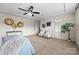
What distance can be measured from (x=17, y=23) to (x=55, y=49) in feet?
2.06

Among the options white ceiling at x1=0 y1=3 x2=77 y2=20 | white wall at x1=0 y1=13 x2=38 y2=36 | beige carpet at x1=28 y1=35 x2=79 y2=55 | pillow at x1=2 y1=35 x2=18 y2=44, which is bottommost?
beige carpet at x1=28 y1=35 x2=79 y2=55

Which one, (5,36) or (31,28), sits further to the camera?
(31,28)

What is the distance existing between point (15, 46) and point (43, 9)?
0.62 m

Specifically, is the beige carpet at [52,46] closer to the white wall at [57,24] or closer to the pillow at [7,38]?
the white wall at [57,24]

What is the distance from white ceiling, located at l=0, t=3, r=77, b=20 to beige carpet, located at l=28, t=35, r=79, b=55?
0.32 meters

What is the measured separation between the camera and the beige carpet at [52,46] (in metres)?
1.23

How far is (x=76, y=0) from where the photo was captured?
4.00 feet

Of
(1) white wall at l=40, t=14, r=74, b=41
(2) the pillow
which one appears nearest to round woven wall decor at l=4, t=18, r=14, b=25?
(2) the pillow

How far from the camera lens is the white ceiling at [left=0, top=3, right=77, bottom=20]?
3.94 ft

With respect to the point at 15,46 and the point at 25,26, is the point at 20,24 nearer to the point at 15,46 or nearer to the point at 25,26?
the point at 25,26

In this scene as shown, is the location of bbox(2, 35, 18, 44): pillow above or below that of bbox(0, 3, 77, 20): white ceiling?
below

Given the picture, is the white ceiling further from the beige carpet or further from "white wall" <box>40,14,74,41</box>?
the beige carpet
